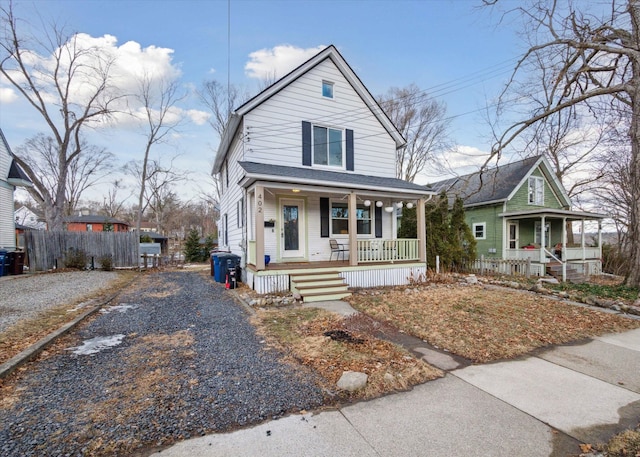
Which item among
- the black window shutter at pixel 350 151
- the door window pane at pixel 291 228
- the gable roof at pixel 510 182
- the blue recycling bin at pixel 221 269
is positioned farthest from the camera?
the gable roof at pixel 510 182

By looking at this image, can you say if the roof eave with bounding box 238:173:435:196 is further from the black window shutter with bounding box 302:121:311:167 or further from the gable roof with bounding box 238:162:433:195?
the black window shutter with bounding box 302:121:311:167

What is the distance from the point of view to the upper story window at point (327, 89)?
1075cm

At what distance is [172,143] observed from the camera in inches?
1082

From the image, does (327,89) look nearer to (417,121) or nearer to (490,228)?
(490,228)

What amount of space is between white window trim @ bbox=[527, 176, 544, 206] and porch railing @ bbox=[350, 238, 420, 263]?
1181 cm

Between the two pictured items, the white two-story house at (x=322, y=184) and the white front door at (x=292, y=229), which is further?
the white front door at (x=292, y=229)

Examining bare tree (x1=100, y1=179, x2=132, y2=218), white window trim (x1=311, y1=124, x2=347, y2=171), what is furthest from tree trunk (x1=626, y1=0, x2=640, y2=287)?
bare tree (x1=100, y1=179, x2=132, y2=218)

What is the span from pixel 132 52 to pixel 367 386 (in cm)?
2150

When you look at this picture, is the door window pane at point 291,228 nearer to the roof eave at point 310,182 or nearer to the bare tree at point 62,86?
the roof eave at point 310,182

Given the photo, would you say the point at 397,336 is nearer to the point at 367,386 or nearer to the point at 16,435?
the point at 367,386

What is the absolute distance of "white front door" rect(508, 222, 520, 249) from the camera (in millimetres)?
16609

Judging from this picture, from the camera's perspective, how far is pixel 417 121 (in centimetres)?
2344

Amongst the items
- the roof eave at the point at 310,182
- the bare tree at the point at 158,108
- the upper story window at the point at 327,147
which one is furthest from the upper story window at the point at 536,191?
the bare tree at the point at 158,108

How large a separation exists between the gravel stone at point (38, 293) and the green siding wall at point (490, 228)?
18.4 m
